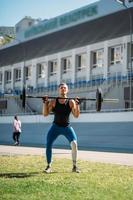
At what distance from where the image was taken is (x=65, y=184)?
8.37 m

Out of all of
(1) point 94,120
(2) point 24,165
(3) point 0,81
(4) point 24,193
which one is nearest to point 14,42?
(3) point 0,81

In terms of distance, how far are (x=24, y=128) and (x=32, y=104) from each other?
9250 millimetres

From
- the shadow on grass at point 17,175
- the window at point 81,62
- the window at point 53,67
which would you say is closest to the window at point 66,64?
the window at point 81,62

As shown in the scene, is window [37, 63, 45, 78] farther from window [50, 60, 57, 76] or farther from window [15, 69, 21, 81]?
window [15, 69, 21, 81]

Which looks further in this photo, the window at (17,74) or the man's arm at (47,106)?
the window at (17,74)

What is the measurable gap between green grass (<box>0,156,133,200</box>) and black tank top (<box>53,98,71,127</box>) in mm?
1072

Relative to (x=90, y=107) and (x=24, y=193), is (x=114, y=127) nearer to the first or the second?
(x=90, y=107)

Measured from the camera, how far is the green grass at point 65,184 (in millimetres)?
7216

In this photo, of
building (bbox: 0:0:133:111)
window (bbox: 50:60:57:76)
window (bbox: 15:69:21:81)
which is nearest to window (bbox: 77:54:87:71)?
building (bbox: 0:0:133:111)

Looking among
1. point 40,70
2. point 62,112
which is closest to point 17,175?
point 62,112

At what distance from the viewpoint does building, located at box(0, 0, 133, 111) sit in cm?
3666

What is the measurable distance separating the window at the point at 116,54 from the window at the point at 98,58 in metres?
1.41

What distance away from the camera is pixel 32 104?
48094mm

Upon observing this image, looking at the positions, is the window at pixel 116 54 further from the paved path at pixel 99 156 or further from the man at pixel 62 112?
the man at pixel 62 112
